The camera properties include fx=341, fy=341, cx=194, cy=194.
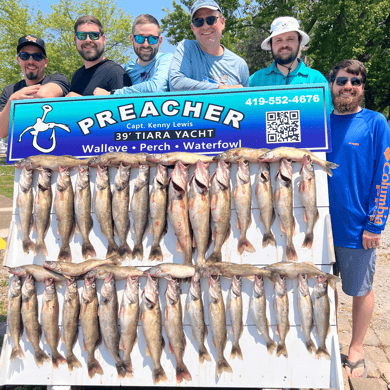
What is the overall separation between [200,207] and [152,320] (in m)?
1.18

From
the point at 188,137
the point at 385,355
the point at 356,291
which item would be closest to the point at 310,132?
the point at 188,137

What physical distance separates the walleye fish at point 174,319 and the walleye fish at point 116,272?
332 mm

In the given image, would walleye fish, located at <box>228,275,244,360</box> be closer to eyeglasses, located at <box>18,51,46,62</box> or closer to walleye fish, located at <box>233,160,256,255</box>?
walleye fish, located at <box>233,160,256,255</box>

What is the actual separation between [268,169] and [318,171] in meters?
0.50

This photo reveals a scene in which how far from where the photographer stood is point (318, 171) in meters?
3.35

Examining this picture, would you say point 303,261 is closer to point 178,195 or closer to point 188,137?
point 178,195

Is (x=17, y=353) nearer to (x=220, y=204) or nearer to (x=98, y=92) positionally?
(x=220, y=204)

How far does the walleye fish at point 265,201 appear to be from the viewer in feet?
10.6

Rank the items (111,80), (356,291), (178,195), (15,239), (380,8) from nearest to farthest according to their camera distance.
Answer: (178,195) < (15,239) < (356,291) < (111,80) < (380,8)

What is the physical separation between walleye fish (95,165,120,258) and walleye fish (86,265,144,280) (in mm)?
129

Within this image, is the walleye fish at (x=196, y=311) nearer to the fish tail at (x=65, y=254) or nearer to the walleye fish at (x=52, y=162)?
the fish tail at (x=65, y=254)

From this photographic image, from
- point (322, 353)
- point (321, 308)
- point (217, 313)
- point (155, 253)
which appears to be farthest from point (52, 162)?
point (322, 353)

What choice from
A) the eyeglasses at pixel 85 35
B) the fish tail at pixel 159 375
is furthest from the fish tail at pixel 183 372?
the eyeglasses at pixel 85 35

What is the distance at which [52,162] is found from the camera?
11.3 ft
